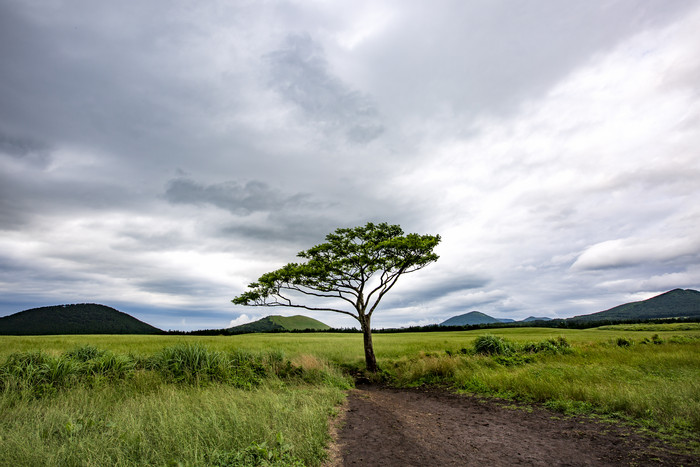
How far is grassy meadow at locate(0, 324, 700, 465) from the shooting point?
5695 mm

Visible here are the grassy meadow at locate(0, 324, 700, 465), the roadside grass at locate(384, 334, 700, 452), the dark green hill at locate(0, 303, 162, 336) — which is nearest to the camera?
the grassy meadow at locate(0, 324, 700, 465)

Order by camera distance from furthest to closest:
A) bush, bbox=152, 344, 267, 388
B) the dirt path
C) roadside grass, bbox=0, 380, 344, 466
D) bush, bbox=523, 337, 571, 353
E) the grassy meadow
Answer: bush, bbox=523, 337, 571, 353 < bush, bbox=152, 344, 267, 388 < the dirt path < the grassy meadow < roadside grass, bbox=0, 380, 344, 466

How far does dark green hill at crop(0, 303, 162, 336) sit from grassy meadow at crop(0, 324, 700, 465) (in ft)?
479

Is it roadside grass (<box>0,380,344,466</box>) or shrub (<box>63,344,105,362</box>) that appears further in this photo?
shrub (<box>63,344,105,362</box>)

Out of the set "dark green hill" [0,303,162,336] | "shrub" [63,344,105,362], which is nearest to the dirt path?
"shrub" [63,344,105,362]

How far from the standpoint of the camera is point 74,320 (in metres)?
153

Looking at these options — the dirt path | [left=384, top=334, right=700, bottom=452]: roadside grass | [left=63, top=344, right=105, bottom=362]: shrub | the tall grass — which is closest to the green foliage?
the dirt path

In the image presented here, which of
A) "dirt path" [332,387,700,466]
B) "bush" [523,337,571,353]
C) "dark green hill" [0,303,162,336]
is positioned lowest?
"dirt path" [332,387,700,466]

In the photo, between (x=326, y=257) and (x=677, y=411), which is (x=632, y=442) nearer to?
(x=677, y=411)

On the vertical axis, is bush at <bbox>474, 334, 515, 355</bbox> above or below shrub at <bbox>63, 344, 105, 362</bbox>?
below

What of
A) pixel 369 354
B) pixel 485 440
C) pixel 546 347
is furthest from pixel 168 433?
pixel 546 347

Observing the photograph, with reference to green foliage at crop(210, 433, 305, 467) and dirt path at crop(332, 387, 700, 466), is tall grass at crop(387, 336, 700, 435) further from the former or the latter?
green foliage at crop(210, 433, 305, 467)

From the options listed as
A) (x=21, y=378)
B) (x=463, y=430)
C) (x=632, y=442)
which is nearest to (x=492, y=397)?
(x=463, y=430)

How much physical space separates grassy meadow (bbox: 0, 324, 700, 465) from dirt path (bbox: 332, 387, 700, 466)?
2.48 feet
